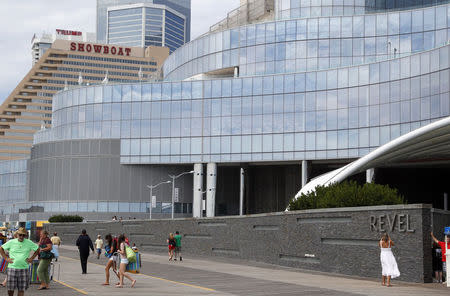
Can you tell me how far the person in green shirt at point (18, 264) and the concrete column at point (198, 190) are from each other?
64663 mm

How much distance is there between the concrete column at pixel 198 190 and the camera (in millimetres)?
80938

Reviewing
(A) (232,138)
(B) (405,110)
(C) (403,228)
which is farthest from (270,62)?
(C) (403,228)

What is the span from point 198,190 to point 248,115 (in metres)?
11.3

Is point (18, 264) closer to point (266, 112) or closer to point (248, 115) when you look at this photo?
point (266, 112)

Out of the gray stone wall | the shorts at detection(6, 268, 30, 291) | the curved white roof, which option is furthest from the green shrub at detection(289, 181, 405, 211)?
the shorts at detection(6, 268, 30, 291)

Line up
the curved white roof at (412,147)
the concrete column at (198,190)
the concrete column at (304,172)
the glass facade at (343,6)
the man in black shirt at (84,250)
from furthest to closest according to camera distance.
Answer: the concrete column at (198,190), the glass facade at (343,6), the concrete column at (304,172), the curved white roof at (412,147), the man in black shirt at (84,250)

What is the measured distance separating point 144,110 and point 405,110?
3403cm

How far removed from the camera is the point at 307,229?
29.6 m

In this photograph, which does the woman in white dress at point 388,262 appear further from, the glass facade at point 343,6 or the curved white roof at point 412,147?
the glass facade at point 343,6

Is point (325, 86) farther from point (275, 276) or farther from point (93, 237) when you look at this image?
point (275, 276)

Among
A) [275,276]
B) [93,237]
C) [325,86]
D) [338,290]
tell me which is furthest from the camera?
[325,86]

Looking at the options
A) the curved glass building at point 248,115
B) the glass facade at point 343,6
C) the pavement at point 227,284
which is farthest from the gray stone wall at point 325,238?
the glass facade at point 343,6

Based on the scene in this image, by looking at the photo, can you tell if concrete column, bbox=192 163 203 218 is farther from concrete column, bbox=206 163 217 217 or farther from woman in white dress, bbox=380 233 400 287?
woman in white dress, bbox=380 233 400 287

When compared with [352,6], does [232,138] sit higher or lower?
lower
